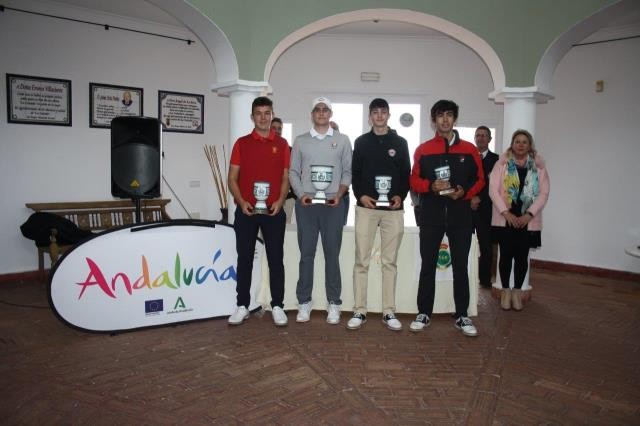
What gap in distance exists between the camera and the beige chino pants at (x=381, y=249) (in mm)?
3713

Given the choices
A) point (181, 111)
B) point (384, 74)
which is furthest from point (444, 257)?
point (181, 111)

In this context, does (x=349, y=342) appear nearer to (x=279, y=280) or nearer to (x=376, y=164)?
(x=279, y=280)

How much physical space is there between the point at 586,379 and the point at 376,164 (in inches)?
74.4

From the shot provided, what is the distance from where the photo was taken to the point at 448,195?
11.8 feet

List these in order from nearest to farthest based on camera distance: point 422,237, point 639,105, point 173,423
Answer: point 173,423 → point 422,237 → point 639,105

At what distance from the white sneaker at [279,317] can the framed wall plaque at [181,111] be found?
145 inches

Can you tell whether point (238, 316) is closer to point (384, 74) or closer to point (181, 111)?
point (181, 111)

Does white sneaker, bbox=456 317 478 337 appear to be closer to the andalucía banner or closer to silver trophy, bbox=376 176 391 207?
silver trophy, bbox=376 176 391 207

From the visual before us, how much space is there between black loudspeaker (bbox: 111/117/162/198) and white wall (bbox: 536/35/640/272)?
204 inches

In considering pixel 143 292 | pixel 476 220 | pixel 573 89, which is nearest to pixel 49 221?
pixel 143 292

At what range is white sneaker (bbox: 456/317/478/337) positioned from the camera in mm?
3646

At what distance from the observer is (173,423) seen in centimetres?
233

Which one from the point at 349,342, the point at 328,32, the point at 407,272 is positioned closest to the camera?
the point at 349,342

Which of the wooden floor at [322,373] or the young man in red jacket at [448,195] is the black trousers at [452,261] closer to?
the young man in red jacket at [448,195]
